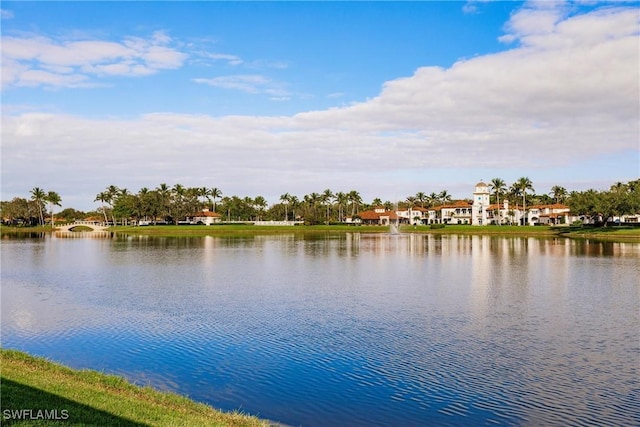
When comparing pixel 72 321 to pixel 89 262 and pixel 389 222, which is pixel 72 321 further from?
pixel 389 222

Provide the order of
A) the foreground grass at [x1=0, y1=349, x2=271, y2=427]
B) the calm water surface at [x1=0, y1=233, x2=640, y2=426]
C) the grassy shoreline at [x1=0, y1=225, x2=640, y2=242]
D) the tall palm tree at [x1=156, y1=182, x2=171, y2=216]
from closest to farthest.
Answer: the foreground grass at [x1=0, y1=349, x2=271, y2=427] < the calm water surface at [x1=0, y1=233, x2=640, y2=426] < the grassy shoreline at [x1=0, y1=225, x2=640, y2=242] < the tall palm tree at [x1=156, y1=182, x2=171, y2=216]

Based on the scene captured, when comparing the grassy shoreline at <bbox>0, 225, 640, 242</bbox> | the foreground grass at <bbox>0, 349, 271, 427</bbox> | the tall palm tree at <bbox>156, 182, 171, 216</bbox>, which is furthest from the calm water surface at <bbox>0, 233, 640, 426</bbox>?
the tall palm tree at <bbox>156, 182, 171, 216</bbox>

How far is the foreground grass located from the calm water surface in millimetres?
2197

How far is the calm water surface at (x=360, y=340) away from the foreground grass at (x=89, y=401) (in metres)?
2.20

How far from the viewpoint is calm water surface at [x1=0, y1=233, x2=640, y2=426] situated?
15953 millimetres

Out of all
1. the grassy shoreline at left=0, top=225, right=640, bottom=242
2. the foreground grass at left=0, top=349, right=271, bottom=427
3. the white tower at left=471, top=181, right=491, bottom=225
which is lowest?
the foreground grass at left=0, top=349, right=271, bottom=427

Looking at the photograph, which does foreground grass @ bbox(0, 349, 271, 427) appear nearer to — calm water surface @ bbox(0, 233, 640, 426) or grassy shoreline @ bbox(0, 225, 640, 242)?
calm water surface @ bbox(0, 233, 640, 426)

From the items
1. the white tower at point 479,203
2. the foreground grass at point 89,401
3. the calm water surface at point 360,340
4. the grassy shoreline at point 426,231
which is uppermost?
the white tower at point 479,203

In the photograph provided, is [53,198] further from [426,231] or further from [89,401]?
[89,401]

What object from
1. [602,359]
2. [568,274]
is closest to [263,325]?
[602,359]

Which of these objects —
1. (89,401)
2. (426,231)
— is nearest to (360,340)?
(89,401)

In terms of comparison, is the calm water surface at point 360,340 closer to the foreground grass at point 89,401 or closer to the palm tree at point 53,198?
the foreground grass at point 89,401

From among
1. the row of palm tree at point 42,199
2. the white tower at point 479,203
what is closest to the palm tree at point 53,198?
the row of palm tree at point 42,199

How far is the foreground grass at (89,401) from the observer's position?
431 inches
